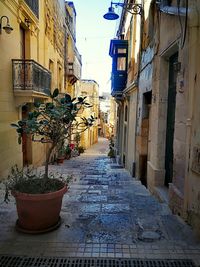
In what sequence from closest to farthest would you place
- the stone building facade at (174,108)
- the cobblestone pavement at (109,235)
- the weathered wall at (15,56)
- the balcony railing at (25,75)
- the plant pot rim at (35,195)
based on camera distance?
1. the cobblestone pavement at (109,235)
2. the plant pot rim at (35,195)
3. the stone building facade at (174,108)
4. the weathered wall at (15,56)
5. the balcony railing at (25,75)

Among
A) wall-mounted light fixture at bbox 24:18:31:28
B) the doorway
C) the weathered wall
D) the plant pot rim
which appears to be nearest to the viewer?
the plant pot rim

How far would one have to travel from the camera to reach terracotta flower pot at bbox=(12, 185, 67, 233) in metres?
3.26

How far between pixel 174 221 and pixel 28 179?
6.95 ft

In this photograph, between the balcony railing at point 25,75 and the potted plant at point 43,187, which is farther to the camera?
the balcony railing at point 25,75

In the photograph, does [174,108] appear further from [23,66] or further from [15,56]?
[15,56]

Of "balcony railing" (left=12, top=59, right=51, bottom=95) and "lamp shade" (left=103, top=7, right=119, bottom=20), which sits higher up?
"lamp shade" (left=103, top=7, right=119, bottom=20)

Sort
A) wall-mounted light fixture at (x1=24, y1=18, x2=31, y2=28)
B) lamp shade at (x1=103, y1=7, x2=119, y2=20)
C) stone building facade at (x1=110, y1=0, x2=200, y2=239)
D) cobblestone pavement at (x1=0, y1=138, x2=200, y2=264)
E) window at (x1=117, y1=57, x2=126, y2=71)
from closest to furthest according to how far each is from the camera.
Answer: cobblestone pavement at (x1=0, y1=138, x2=200, y2=264)
stone building facade at (x1=110, y1=0, x2=200, y2=239)
lamp shade at (x1=103, y1=7, x2=119, y2=20)
wall-mounted light fixture at (x1=24, y1=18, x2=31, y2=28)
window at (x1=117, y1=57, x2=126, y2=71)

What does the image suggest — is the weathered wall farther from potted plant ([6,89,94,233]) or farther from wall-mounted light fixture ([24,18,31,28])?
potted plant ([6,89,94,233])

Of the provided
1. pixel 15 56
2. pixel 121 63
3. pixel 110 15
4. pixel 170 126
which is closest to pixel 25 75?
pixel 15 56

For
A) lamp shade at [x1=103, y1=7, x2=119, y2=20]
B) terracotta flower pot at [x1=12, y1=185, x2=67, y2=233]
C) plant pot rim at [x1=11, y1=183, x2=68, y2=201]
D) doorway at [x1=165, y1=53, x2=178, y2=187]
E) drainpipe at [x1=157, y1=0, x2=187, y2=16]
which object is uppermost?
lamp shade at [x1=103, y1=7, x2=119, y2=20]

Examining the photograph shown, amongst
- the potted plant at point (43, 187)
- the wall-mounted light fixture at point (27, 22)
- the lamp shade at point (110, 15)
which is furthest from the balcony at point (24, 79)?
the potted plant at point (43, 187)

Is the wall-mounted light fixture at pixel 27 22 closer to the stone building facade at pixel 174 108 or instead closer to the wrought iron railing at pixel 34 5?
the wrought iron railing at pixel 34 5

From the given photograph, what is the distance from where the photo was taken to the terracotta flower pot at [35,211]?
3258 mm

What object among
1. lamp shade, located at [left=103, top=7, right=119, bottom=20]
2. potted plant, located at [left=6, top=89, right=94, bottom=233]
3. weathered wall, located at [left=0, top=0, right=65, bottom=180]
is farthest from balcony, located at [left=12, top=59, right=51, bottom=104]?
potted plant, located at [left=6, top=89, right=94, bottom=233]
